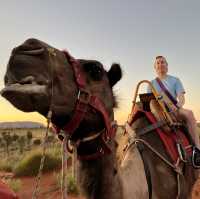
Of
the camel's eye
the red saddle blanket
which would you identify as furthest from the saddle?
the camel's eye

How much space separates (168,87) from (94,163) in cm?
352

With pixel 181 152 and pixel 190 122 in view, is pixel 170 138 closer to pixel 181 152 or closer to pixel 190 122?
pixel 181 152

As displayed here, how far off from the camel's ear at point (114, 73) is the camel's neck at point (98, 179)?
3.00 ft

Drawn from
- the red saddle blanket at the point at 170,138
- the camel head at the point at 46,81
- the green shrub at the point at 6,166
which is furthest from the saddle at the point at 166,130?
the green shrub at the point at 6,166

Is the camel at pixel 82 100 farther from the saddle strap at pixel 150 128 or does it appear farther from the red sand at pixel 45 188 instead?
the red sand at pixel 45 188

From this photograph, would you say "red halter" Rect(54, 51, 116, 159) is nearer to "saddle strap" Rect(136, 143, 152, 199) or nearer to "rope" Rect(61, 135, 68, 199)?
"rope" Rect(61, 135, 68, 199)

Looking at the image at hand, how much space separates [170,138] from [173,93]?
52.4 inches

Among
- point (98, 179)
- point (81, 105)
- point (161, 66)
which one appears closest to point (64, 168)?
point (98, 179)

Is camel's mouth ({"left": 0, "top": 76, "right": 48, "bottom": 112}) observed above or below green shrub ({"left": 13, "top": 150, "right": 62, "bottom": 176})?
above

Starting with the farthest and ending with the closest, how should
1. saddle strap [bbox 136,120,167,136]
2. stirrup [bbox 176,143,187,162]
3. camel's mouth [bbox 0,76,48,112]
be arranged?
saddle strap [bbox 136,120,167,136]
stirrup [bbox 176,143,187,162]
camel's mouth [bbox 0,76,48,112]

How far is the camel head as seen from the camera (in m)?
3.13

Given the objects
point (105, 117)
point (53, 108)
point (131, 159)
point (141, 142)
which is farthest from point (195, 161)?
point (53, 108)

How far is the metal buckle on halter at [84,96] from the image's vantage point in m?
3.71

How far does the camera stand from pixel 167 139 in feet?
19.1
